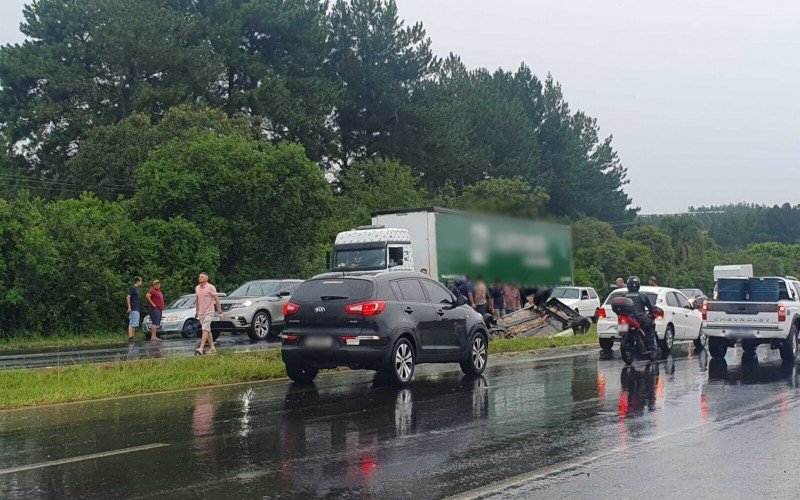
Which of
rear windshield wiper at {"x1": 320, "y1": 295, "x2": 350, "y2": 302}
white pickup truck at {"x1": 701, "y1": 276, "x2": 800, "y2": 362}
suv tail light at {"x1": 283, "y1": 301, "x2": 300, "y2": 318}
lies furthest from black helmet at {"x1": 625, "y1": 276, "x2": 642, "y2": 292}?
suv tail light at {"x1": 283, "y1": 301, "x2": 300, "y2": 318}

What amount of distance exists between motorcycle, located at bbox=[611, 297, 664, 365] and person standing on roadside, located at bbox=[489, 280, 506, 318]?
6375mm

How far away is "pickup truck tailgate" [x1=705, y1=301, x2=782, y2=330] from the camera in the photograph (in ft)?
65.3

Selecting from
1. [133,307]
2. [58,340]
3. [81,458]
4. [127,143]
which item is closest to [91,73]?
[127,143]

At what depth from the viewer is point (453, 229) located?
95.7 ft

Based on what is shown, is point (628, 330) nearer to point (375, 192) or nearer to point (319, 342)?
point (319, 342)

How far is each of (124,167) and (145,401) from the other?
3578 cm

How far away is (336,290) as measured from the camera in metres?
14.5

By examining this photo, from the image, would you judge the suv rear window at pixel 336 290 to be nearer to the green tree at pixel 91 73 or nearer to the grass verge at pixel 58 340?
the grass verge at pixel 58 340

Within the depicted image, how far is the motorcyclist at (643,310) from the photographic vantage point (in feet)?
64.4

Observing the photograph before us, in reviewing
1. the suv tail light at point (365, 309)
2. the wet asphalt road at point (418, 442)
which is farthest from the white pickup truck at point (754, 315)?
the suv tail light at point (365, 309)

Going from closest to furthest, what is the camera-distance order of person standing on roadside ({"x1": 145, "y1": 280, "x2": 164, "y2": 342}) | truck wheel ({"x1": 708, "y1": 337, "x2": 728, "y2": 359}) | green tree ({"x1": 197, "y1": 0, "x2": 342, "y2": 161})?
1. truck wheel ({"x1": 708, "y1": 337, "x2": 728, "y2": 359})
2. person standing on roadside ({"x1": 145, "y1": 280, "x2": 164, "y2": 342})
3. green tree ({"x1": 197, "y1": 0, "x2": 342, "y2": 161})

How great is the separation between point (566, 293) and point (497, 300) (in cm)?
1066

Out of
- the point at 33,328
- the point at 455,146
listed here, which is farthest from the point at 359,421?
the point at 455,146

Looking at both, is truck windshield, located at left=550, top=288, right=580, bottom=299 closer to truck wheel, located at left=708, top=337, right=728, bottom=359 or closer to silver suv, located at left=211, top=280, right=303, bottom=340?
silver suv, located at left=211, top=280, right=303, bottom=340
